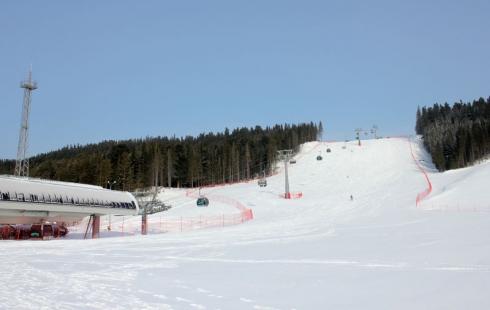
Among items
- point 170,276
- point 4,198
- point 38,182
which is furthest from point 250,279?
point 38,182

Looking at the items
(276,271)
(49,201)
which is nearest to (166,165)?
(49,201)

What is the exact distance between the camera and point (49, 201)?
32.1 meters

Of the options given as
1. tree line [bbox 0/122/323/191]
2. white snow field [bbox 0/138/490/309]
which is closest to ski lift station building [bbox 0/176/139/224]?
white snow field [bbox 0/138/490/309]

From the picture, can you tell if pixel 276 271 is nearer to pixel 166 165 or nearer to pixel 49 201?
pixel 49 201

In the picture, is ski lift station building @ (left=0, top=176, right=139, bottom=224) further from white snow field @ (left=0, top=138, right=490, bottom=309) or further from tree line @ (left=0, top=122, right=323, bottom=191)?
tree line @ (left=0, top=122, right=323, bottom=191)

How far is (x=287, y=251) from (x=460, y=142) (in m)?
97.3

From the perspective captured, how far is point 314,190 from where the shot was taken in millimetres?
68375

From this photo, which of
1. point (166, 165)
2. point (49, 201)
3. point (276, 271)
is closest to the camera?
point (276, 271)

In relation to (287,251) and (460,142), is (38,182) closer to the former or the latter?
(287,251)

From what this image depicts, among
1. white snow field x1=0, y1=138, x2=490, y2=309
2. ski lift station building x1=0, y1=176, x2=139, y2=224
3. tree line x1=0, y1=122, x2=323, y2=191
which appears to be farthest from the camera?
tree line x1=0, y1=122, x2=323, y2=191

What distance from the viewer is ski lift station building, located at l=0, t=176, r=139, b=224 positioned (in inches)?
1169

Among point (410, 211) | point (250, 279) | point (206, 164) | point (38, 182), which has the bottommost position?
point (250, 279)

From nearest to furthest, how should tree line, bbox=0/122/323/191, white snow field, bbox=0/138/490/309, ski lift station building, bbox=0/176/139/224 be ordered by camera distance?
white snow field, bbox=0/138/490/309 → ski lift station building, bbox=0/176/139/224 → tree line, bbox=0/122/323/191

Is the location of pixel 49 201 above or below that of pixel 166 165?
below
